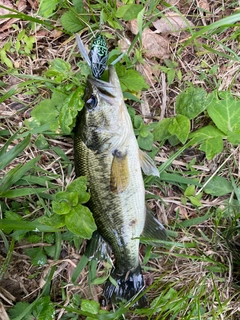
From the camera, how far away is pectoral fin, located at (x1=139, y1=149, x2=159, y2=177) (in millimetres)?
2674

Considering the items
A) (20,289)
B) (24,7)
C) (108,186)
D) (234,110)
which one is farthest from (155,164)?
(24,7)

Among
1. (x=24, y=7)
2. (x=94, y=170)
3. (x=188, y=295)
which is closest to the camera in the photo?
(x=94, y=170)

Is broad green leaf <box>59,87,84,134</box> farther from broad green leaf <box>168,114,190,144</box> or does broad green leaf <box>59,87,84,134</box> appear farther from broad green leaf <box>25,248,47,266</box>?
Result: broad green leaf <box>25,248,47,266</box>

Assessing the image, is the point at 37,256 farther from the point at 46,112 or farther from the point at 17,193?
the point at 46,112

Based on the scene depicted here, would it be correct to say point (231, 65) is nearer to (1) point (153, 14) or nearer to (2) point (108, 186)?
(1) point (153, 14)

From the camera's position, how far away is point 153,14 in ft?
9.40

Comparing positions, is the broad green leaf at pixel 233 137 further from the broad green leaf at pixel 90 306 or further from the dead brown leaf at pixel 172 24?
the broad green leaf at pixel 90 306

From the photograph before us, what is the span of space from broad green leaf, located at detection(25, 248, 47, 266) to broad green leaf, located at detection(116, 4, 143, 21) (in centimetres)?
203

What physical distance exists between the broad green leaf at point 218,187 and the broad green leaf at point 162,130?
56 centimetres

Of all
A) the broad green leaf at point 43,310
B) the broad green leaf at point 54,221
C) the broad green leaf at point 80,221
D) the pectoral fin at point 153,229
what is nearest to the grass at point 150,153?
the broad green leaf at point 43,310

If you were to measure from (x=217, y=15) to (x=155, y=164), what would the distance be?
1.41 metres

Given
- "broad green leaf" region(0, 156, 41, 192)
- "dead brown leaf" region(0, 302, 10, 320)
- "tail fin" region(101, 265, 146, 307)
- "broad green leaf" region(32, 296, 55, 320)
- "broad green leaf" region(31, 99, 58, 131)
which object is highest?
"broad green leaf" region(31, 99, 58, 131)

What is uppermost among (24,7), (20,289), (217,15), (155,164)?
(24,7)

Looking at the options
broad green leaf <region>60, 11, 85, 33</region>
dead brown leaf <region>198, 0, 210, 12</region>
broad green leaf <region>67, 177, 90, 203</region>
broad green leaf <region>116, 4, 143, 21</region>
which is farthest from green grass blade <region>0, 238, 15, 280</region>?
dead brown leaf <region>198, 0, 210, 12</region>
